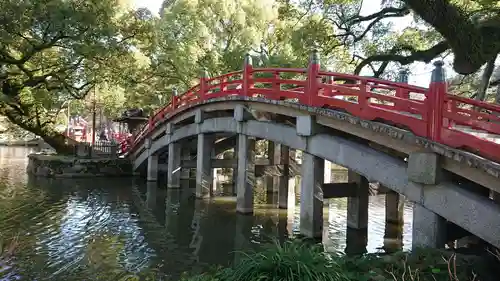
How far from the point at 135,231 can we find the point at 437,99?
8.26 metres

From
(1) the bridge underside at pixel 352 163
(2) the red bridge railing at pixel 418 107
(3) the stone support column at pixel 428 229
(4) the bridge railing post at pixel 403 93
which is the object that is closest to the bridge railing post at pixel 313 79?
(2) the red bridge railing at pixel 418 107

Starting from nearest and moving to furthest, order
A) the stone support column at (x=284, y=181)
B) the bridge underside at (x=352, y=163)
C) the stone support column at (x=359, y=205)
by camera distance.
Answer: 1. the bridge underside at (x=352, y=163)
2. the stone support column at (x=359, y=205)
3. the stone support column at (x=284, y=181)

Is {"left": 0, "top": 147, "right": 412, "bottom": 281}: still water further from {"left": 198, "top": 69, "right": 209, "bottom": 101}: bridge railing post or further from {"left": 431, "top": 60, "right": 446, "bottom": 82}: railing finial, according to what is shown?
{"left": 431, "top": 60, "right": 446, "bottom": 82}: railing finial

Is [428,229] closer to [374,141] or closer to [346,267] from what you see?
[374,141]

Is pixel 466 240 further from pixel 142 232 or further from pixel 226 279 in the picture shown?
pixel 142 232

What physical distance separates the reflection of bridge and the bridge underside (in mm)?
19

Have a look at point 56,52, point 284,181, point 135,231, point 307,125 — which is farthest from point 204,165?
point 56,52

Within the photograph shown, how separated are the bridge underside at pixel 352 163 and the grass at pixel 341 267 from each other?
84 centimetres

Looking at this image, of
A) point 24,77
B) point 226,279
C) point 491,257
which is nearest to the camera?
point 226,279

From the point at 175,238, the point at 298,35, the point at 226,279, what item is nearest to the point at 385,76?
the point at 298,35

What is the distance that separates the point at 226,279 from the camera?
5344mm

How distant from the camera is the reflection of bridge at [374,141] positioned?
6.96 metres

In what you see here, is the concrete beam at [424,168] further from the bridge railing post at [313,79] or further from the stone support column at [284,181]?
the stone support column at [284,181]

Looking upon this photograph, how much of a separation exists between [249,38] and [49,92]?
36.4 ft
